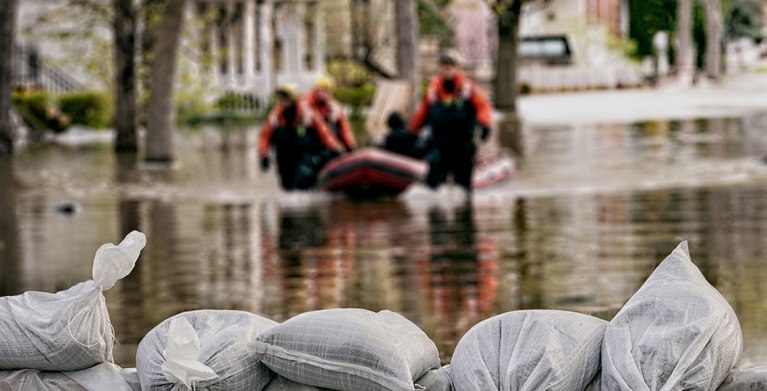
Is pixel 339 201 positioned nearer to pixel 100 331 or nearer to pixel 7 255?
pixel 7 255

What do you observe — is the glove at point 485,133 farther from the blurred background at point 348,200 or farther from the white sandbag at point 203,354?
the white sandbag at point 203,354

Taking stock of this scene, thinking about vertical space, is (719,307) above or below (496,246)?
above

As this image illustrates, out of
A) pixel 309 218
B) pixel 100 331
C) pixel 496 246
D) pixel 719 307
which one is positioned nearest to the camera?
pixel 719 307

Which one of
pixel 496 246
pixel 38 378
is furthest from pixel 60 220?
pixel 38 378

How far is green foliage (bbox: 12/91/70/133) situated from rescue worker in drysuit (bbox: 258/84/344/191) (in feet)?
54.4

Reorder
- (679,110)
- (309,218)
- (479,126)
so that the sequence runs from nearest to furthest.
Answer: (309,218), (479,126), (679,110)

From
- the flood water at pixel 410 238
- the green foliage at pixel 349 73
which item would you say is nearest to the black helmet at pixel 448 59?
the flood water at pixel 410 238

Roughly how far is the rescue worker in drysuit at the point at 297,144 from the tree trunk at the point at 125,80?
33.2ft

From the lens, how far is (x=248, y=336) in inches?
175

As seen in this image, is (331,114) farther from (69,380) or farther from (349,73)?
(349,73)

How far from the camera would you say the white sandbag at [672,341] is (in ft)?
13.4

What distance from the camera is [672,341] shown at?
13.5 feet

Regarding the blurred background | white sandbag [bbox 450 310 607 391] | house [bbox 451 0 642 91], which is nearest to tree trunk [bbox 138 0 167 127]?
the blurred background

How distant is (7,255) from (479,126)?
5976 millimetres
